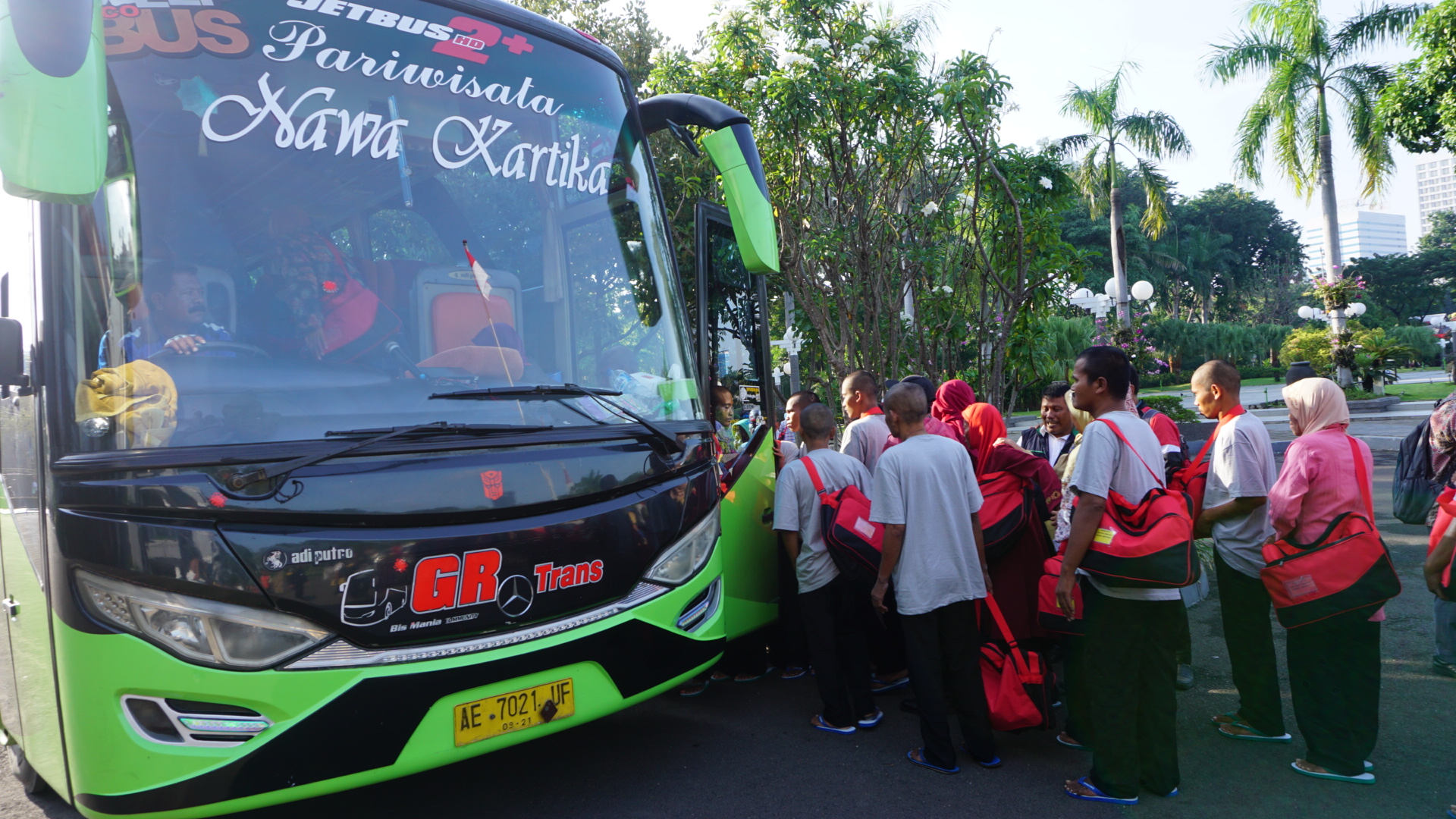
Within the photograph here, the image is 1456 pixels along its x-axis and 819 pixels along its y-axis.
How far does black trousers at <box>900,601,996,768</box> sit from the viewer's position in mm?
3922

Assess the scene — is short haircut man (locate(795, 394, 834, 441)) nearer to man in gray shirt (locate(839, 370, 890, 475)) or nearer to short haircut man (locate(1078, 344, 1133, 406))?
man in gray shirt (locate(839, 370, 890, 475))

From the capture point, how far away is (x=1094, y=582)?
3.59 metres

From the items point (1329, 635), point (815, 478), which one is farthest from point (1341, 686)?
point (815, 478)

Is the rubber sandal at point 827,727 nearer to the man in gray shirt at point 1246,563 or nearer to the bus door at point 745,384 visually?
the bus door at point 745,384

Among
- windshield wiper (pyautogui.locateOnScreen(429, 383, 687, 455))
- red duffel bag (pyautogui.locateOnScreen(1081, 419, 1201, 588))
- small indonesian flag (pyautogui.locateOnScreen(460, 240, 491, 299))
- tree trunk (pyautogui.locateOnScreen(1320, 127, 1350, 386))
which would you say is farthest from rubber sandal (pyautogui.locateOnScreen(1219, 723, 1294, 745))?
tree trunk (pyautogui.locateOnScreen(1320, 127, 1350, 386))

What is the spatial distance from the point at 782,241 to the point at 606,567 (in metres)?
6.70

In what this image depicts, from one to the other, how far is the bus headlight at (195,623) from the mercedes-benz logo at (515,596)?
64 centimetres

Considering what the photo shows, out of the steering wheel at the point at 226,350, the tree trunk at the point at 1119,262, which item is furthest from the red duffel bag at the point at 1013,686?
the tree trunk at the point at 1119,262

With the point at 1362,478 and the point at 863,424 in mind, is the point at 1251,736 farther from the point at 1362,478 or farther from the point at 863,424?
the point at 863,424

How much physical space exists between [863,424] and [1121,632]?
1964mm

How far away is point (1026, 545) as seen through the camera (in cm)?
436

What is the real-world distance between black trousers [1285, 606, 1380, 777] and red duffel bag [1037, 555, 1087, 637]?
82cm

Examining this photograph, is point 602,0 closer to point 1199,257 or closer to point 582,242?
point 582,242

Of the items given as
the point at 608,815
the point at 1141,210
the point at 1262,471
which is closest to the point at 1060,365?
the point at 1262,471
